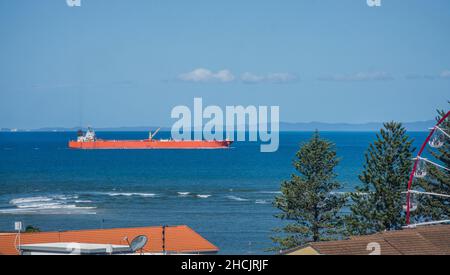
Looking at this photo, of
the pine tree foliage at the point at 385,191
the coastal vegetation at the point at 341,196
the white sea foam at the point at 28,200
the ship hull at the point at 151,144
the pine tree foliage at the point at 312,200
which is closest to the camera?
the pine tree foliage at the point at 385,191

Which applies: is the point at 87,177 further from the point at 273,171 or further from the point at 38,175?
the point at 273,171

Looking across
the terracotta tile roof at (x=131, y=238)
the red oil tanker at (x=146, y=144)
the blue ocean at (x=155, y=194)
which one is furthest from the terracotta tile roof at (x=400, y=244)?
the red oil tanker at (x=146, y=144)

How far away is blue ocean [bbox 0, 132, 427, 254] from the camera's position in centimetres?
2998

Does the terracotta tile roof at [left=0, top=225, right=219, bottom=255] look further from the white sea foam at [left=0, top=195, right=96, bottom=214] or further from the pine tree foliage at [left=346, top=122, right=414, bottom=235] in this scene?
the white sea foam at [left=0, top=195, right=96, bottom=214]

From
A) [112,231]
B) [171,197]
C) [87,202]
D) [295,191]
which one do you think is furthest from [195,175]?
[112,231]

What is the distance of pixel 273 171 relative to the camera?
213ft

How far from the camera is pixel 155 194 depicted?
45.9 meters

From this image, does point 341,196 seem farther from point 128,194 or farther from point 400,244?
point 128,194

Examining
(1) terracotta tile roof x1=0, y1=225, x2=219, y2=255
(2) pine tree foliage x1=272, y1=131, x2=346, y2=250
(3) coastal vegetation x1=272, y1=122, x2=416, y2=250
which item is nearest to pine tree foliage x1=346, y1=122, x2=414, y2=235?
(3) coastal vegetation x1=272, y1=122, x2=416, y2=250

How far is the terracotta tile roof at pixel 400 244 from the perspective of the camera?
8.51m

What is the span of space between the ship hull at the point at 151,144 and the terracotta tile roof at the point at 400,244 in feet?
300

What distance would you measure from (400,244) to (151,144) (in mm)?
95476

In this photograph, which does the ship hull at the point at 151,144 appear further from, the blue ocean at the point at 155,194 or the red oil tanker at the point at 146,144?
the blue ocean at the point at 155,194
